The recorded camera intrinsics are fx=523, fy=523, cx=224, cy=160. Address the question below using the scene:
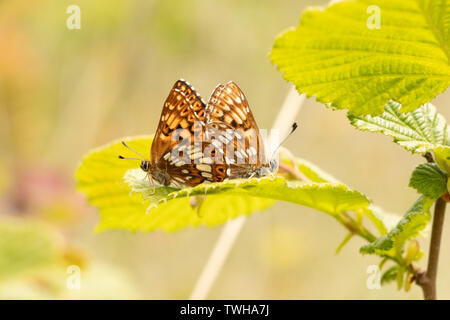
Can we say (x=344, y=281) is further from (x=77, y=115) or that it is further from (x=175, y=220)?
(x=175, y=220)

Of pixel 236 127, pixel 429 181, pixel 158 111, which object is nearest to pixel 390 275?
pixel 429 181

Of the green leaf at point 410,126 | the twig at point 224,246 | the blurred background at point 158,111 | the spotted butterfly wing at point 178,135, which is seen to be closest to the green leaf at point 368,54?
the green leaf at point 410,126

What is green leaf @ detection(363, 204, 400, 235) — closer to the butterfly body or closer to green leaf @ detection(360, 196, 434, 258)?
green leaf @ detection(360, 196, 434, 258)

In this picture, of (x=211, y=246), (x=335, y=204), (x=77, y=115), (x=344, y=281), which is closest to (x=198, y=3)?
(x=77, y=115)

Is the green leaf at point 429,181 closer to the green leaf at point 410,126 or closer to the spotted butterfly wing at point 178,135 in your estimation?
the green leaf at point 410,126

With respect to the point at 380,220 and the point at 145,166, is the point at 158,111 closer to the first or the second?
the point at 145,166
